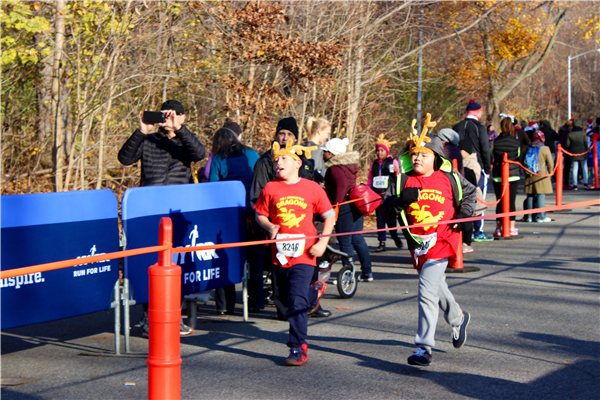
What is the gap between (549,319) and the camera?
837cm

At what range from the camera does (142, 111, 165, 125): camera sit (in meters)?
8.02

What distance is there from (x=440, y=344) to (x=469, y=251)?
19.0 ft

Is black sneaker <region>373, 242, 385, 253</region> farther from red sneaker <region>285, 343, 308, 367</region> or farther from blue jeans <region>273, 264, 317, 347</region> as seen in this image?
red sneaker <region>285, 343, 308, 367</region>

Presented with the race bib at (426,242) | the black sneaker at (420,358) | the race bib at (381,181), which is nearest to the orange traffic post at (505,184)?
the race bib at (381,181)

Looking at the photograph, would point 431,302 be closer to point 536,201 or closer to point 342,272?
point 342,272

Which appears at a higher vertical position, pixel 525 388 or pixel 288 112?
pixel 288 112

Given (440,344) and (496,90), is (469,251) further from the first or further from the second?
(496,90)

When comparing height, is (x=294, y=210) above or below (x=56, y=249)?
above

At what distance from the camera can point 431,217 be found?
6816mm

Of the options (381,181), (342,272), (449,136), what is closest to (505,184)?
(381,181)

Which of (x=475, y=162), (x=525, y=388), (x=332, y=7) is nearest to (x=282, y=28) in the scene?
(x=332, y=7)

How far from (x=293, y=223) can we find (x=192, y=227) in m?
1.15

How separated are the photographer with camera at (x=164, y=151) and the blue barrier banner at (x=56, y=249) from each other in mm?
1186

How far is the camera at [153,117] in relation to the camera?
8023 millimetres
